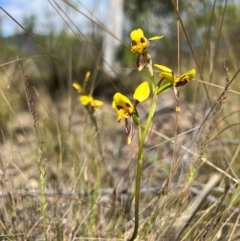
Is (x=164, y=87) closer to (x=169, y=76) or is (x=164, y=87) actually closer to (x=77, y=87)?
(x=169, y=76)

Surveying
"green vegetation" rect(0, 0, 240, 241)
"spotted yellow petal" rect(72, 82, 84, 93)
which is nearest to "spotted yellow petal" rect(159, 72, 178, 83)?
"green vegetation" rect(0, 0, 240, 241)

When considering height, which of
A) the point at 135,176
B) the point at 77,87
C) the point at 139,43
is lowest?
the point at 135,176

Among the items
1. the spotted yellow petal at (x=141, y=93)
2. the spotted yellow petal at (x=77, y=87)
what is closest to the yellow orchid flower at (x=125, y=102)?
the spotted yellow petal at (x=141, y=93)

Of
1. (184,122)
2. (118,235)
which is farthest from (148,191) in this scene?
(184,122)

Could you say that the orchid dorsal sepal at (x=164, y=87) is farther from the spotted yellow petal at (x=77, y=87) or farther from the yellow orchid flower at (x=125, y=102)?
the spotted yellow petal at (x=77, y=87)

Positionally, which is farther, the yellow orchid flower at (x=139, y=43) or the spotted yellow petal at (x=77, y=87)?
the spotted yellow petal at (x=77, y=87)

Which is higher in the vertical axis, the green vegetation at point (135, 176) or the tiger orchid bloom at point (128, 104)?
the tiger orchid bloom at point (128, 104)

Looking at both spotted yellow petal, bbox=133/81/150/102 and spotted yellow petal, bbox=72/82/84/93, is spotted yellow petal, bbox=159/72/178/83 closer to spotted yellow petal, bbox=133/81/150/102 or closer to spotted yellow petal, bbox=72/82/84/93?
spotted yellow petal, bbox=133/81/150/102

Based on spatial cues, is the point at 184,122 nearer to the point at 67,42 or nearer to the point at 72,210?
the point at 72,210

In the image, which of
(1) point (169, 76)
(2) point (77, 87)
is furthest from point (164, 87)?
(2) point (77, 87)

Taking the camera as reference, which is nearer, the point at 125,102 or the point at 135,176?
the point at 125,102

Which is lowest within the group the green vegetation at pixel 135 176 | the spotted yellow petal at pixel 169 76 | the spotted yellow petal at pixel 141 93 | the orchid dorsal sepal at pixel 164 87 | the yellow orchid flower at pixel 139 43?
the green vegetation at pixel 135 176
